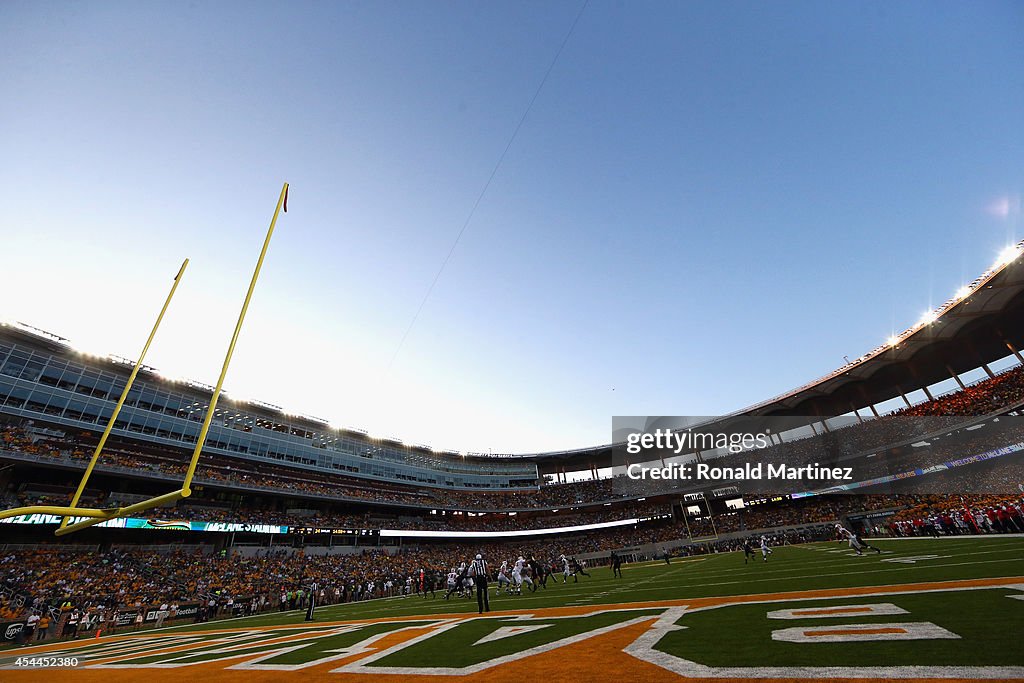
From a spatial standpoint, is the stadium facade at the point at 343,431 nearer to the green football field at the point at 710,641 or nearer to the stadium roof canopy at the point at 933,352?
the stadium roof canopy at the point at 933,352

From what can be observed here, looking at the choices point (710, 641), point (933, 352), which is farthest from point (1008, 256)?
point (710, 641)

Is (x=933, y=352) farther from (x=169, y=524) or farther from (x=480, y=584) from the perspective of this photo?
(x=169, y=524)

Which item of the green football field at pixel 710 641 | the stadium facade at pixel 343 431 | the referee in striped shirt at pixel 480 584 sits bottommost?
the green football field at pixel 710 641

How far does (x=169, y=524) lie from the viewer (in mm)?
31156

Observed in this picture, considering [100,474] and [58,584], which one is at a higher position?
[100,474]

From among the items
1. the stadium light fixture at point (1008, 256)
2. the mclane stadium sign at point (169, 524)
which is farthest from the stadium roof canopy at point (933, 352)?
the mclane stadium sign at point (169, 524)

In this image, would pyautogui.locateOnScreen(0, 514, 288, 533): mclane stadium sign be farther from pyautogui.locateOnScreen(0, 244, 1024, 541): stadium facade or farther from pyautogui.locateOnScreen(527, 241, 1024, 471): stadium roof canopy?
pyautogui.locateOnScreen(527, 241, 1024, 471): stadium roof canopy

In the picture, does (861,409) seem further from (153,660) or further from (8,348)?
(8,348)

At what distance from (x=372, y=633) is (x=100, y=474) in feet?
128

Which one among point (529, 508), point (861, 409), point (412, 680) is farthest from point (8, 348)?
point (861, 409)

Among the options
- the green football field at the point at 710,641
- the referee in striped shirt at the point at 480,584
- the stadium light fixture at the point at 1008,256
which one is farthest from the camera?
the stadium light fixture at the point at 1008,256

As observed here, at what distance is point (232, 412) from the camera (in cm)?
4888

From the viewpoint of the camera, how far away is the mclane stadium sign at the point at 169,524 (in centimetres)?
2881

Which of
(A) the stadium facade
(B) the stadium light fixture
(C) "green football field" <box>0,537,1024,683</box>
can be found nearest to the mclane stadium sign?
(A) the stadium facade
